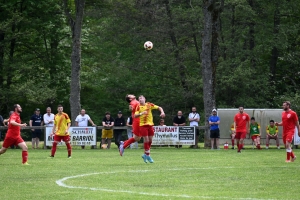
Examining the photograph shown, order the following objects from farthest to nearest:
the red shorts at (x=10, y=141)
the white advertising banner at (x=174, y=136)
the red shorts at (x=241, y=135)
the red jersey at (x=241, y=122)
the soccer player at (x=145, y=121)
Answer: the white advertising banner at (x=174, y=136)
the red jersey at (x=241, y=122)
the red shorts at (x=241, y=135)
the soccer player at (x=145, y=121)
the red shorts at (x=10, y=141)

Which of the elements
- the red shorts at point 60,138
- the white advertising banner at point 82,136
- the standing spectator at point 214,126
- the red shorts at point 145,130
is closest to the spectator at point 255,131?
the standing spectator at point 214,126

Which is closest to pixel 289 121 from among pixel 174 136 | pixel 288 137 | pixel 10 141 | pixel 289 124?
pixel 289 124

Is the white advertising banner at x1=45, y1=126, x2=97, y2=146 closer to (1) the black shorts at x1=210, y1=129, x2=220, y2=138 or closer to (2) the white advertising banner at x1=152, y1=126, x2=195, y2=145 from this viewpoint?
(2) the white advertising banner at x1=152, y1=126, x2=195, y2=145

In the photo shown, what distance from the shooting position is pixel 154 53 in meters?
51.8

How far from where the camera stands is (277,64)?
5266 centimetres

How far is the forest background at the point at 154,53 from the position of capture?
46250 mm

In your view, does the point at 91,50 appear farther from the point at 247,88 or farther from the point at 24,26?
the point at 247,88

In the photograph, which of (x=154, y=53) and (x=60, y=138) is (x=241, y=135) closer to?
(x=60, y=138)

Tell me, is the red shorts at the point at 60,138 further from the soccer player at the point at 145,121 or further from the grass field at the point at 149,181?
the grass field at the point at 149,181

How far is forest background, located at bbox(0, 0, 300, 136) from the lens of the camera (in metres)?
46.2

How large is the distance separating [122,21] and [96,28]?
246 centimetres

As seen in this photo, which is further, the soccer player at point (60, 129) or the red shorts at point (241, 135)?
the red shorts at point (241, 135)

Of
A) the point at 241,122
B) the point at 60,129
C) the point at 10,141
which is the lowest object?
the point at 10,141

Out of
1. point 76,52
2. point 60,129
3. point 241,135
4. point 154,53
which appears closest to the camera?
point 60,129
